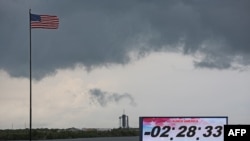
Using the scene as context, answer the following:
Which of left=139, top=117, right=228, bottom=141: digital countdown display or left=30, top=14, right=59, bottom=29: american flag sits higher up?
left=30, top=14, right=59, bottom=29: american flag

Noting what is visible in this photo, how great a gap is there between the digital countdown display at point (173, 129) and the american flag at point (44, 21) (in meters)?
20.9

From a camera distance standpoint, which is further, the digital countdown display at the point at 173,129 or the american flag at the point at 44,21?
the american flag at the point at 44,21

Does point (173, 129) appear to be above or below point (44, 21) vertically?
below

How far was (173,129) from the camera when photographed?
3534 cm

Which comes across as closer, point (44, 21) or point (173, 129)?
point (173, 129)

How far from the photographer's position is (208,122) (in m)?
36.2

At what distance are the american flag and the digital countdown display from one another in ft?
68.6

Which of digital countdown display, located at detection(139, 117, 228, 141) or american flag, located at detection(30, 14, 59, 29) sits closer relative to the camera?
digital countdown display, located at detection(139, 117, 228, 141)

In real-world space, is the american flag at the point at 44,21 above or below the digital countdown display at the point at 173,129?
above

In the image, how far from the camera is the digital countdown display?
35188 millimetres

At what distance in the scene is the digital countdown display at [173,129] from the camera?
115 ft

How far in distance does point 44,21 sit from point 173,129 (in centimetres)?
2276

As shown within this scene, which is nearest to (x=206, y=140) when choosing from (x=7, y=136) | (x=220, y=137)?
(x=220, y=137)

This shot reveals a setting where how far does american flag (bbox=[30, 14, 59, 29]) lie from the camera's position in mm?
54081
